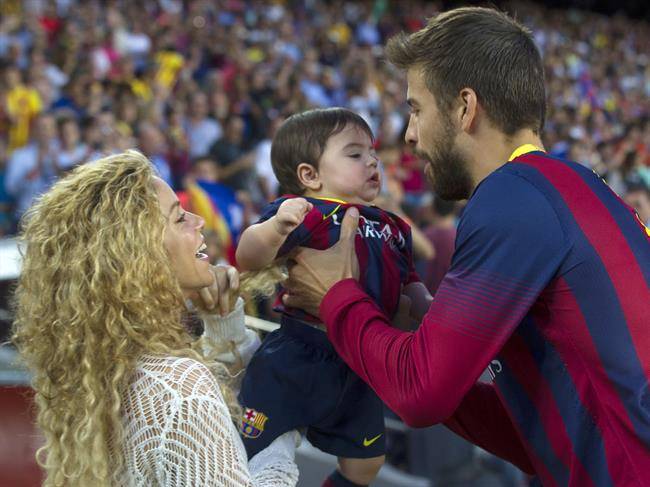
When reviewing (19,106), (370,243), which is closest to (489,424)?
(370,243)

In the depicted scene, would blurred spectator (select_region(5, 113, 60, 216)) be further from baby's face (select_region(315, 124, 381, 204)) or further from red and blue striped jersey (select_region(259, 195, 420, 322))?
red and blue striped jersey (select_region(259, 195, 420, 322))

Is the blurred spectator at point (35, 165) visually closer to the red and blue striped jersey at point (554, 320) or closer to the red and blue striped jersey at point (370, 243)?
the red and blue striped jersey at point (370, 243)

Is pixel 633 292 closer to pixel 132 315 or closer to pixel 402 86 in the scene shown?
pixel 132 315

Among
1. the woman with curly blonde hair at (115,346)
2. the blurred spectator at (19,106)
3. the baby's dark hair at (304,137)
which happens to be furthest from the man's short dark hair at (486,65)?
the blurred spectator at (19,106)

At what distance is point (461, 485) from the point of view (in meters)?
4.52

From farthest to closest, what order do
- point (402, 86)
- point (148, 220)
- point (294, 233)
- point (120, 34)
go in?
point (402, 86) → point (120, 34) → point (294, 233) → point (148, 220)

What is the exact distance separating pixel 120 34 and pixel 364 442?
887 centimetres

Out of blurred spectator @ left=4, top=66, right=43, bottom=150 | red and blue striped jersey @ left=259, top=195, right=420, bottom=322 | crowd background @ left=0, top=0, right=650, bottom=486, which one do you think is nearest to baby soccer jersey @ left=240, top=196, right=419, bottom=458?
red and blue striped jersey @ left=259, top=195, right=420, bottom=322

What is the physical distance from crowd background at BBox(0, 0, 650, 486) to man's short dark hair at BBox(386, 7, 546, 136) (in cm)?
110

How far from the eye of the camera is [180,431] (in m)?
1.71

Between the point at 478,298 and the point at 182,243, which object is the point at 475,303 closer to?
the point at 478,298

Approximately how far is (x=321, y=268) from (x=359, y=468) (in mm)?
688

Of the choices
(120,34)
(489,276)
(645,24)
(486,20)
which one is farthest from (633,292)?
(645,24)

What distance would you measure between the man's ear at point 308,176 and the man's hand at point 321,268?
0.79 ft
